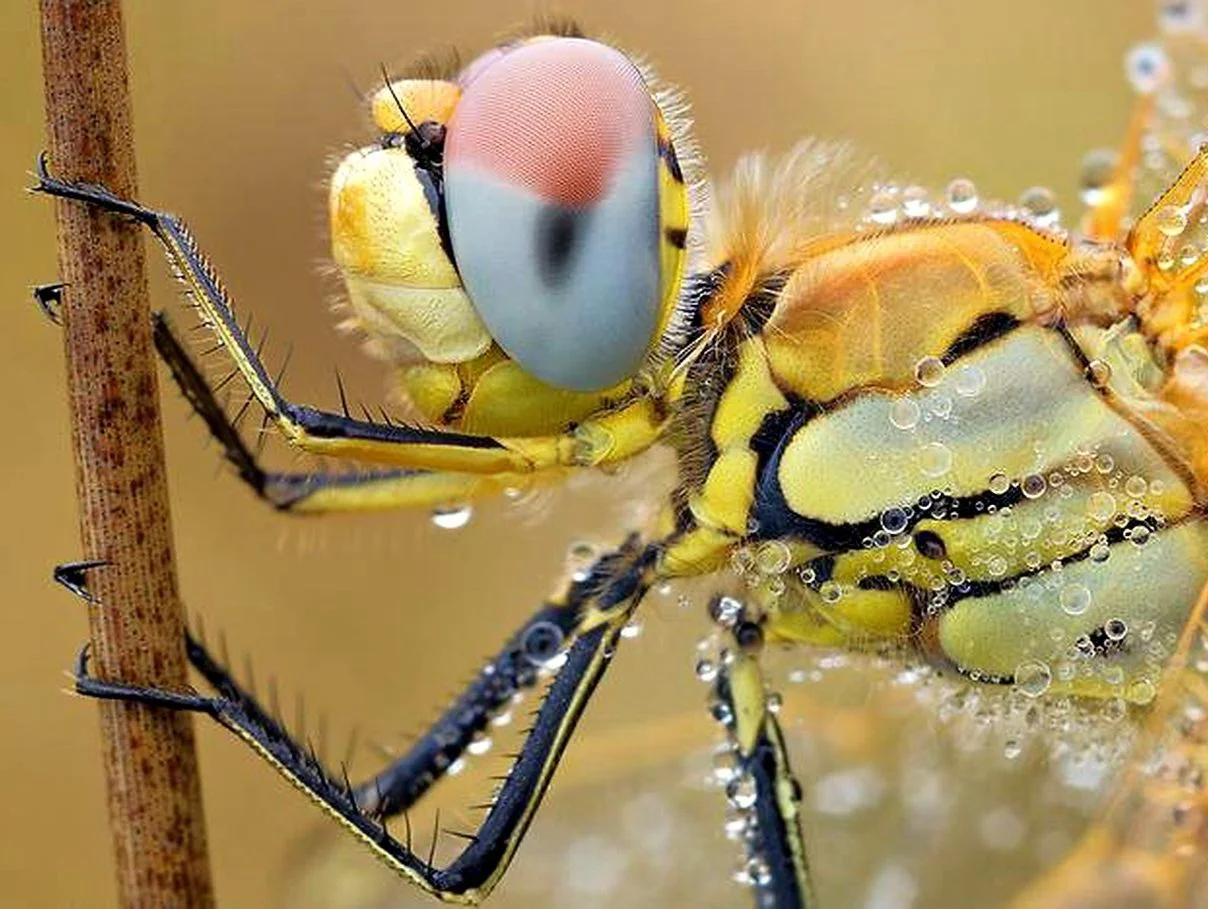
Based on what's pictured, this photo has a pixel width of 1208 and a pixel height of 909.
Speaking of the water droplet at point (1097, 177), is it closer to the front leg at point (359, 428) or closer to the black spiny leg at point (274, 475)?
the front leg at point (359, 428)

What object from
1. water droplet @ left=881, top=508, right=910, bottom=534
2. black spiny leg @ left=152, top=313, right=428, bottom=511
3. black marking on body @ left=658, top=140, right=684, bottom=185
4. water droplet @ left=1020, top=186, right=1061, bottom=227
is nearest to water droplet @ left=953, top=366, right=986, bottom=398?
water droplet @ left=881, top=508, right=910, bottom=534

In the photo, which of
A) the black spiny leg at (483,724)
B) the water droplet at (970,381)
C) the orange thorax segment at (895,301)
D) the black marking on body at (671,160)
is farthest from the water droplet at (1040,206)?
the black spiny leg at (483,724)

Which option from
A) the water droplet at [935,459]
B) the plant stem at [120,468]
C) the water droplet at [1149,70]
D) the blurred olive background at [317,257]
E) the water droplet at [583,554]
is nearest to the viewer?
the plant stem at [120,468]

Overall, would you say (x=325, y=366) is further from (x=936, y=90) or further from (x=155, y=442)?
(x=155, y=442)

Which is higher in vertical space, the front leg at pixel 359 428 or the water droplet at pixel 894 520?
the front leg at pixel 359 428

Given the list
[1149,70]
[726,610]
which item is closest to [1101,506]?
[726,610]

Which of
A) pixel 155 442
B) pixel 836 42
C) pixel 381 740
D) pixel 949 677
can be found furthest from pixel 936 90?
pixel 155 442
